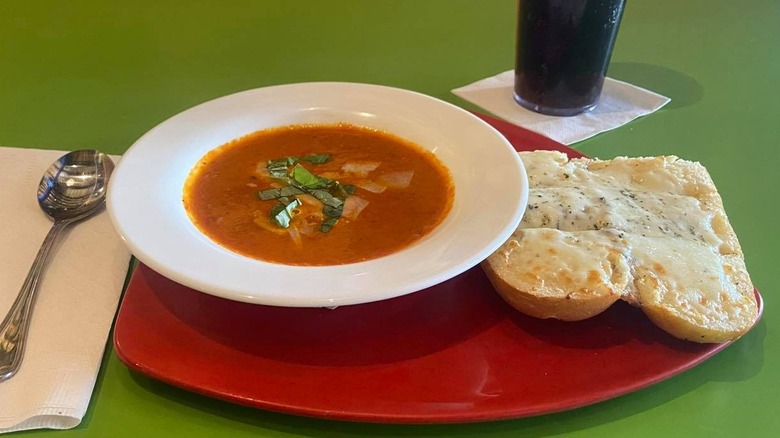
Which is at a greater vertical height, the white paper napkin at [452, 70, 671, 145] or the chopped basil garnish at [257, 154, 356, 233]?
the chopped basil garnish at [257, 154, 356, 233]

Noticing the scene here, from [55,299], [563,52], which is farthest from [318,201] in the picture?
[563,52]

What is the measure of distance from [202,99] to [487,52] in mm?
1019

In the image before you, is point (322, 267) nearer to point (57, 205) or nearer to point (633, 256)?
point (633, 256)

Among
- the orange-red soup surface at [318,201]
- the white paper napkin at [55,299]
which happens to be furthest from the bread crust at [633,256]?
the white paper napkin at [55,299]

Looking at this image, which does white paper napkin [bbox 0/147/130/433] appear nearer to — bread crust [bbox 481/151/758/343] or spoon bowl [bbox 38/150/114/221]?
spoon bowl [bbox 38/150/114/221]

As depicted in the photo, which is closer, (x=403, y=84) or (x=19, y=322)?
(x=19, y=322)

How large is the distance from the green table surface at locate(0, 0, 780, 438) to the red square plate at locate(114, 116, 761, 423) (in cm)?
5

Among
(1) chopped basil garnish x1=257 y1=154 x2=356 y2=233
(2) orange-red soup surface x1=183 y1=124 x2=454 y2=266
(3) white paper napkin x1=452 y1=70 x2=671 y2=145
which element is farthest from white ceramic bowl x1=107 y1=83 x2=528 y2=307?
(3) white paper napkin x1=452 y1=70 x2=671 y2=145

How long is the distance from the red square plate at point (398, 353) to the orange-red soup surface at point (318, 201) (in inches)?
4.6

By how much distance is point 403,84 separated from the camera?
2.23m

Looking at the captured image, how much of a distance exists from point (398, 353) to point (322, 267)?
0.20 metres

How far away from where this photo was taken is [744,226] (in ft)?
5.03

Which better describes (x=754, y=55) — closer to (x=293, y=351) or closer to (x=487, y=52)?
(x=487, y=52)

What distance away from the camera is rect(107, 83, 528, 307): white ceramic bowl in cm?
109
